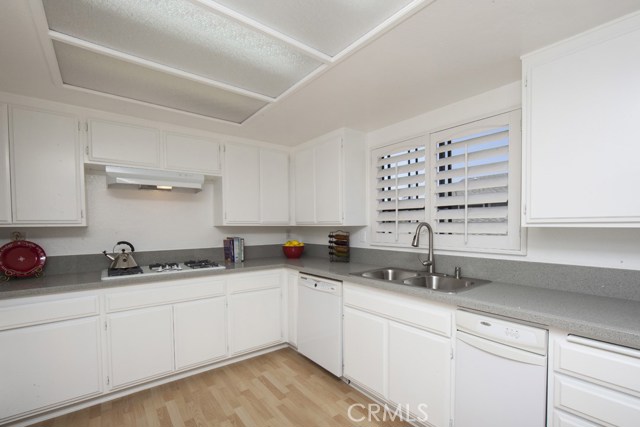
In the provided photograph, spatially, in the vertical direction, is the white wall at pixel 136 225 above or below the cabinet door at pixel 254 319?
above

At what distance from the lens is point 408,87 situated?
191 centimetres

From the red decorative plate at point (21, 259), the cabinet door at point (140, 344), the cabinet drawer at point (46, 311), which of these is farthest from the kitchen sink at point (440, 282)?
the red decorative plate at point (21, 259)

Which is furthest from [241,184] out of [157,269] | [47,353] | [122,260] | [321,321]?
[47,353]

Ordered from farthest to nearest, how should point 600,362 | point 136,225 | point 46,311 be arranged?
point 136,225
point 46,311
point 600,362

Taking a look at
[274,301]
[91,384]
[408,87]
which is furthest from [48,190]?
[408,87]

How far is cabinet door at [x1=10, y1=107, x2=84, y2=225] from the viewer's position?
78.8 inches

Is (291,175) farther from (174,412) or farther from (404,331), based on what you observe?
(174,412)

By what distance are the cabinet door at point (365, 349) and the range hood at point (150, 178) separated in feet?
5.92

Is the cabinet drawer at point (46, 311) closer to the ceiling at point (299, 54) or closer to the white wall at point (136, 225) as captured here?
the white wall at point (136, 225)

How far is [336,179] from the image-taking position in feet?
9.02

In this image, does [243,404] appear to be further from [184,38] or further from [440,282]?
[184,38]

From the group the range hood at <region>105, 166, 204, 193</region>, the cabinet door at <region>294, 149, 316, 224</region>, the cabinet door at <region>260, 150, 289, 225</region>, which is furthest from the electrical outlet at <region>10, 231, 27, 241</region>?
the cabinet door at <region>294, 149, 316, 224</region>
